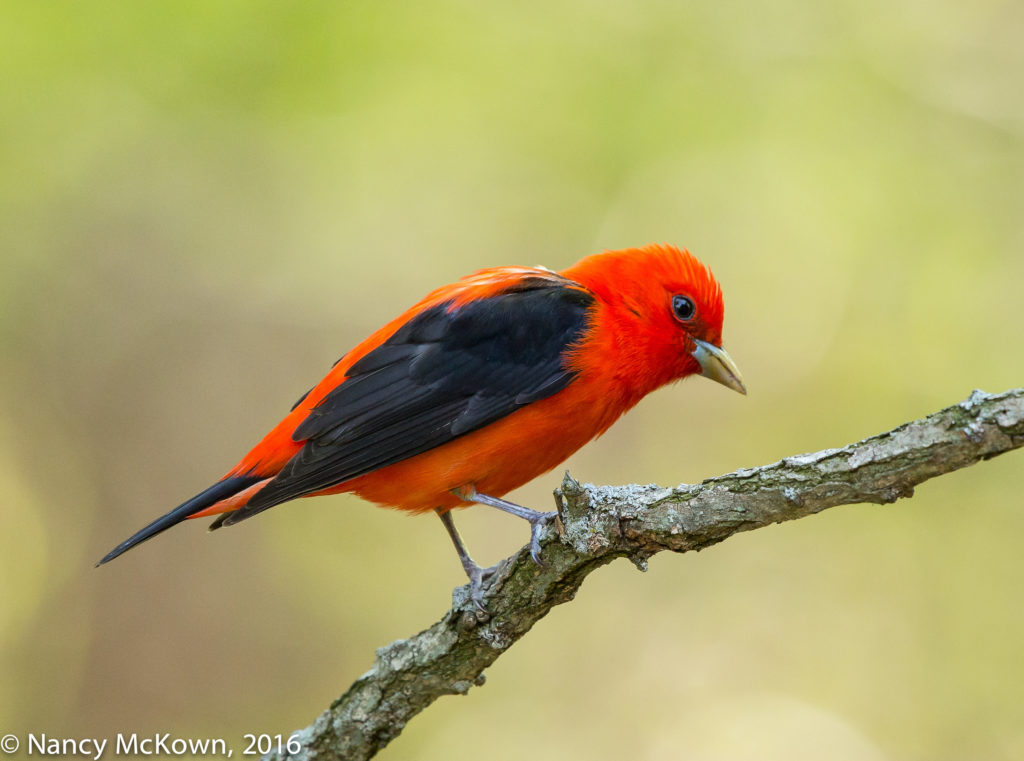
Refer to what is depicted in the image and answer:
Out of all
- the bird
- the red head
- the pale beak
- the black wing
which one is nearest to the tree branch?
the bird

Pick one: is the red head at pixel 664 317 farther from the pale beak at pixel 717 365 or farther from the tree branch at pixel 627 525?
the tree branch at pixel 627 525

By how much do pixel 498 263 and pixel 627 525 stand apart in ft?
17.9

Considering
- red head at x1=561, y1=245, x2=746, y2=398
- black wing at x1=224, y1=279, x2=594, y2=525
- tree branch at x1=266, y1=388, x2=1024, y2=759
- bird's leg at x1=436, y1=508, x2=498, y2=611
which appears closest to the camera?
tree branch at x1=266, y1=388, x2=1024, y2=759

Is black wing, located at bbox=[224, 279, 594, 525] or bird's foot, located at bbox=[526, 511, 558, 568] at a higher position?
black wing, located at bbox=[224, 279, 594, 525]

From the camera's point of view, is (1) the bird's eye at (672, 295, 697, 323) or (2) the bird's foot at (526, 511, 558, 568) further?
(1) the bird's eye at (672, 295, 697, 323)

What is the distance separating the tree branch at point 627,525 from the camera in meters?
2.53

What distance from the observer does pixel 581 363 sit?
4598 millimetres

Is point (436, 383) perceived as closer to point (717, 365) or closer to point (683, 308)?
point (683, 308)

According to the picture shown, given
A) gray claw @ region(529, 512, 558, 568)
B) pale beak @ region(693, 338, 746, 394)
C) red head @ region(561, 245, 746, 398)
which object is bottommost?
gray claw @ region(529, 512, 558, 568)

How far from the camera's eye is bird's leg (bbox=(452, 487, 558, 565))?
3535mm

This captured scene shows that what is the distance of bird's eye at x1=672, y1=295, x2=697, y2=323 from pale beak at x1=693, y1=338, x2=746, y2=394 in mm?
136

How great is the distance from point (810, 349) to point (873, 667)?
251cm

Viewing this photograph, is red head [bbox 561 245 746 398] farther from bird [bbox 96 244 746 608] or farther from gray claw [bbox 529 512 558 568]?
gray claw [bbox 529 512 558 568]

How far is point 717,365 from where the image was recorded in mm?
4980
